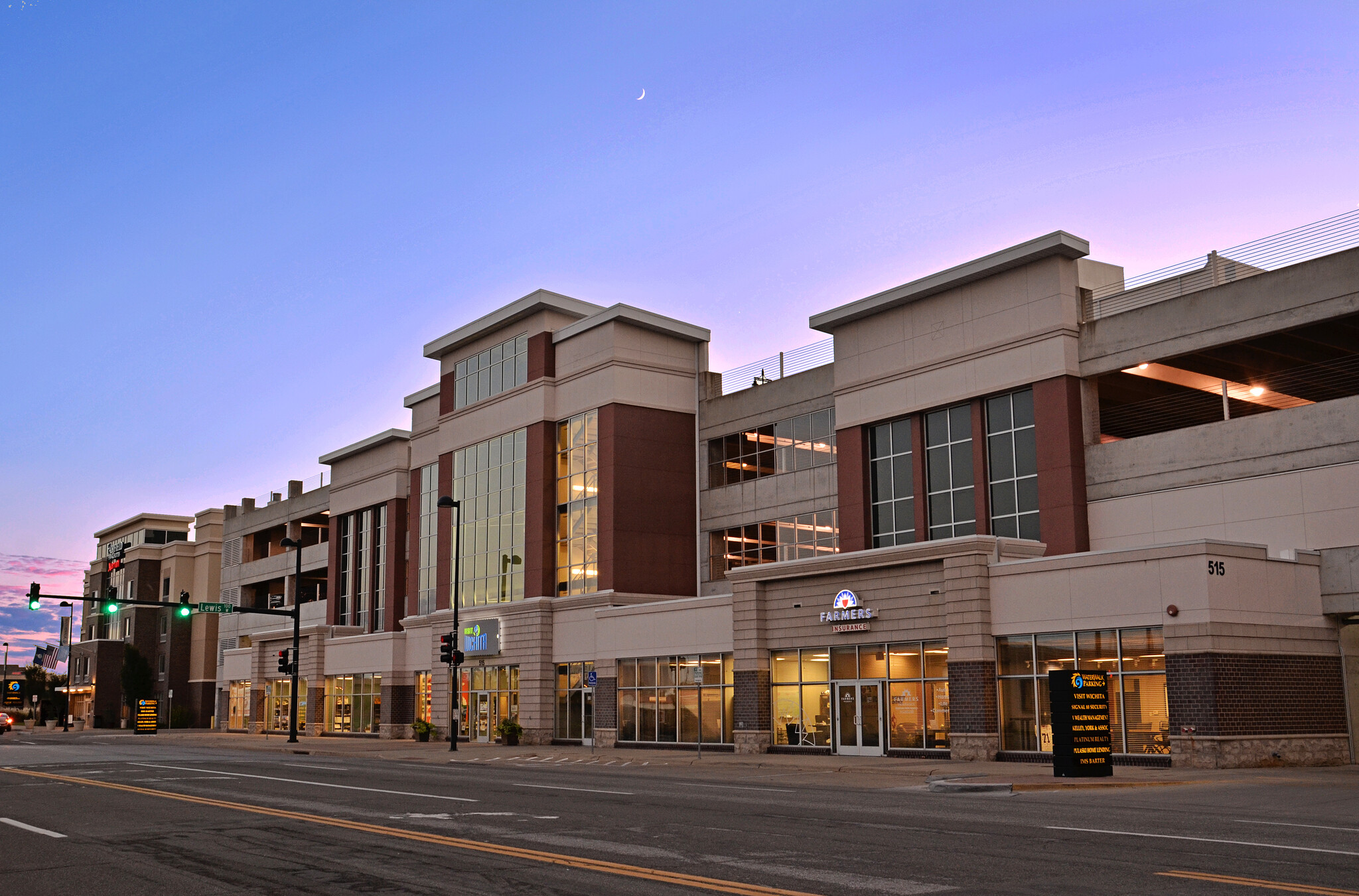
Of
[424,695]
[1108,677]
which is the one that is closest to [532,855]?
[1108,677]

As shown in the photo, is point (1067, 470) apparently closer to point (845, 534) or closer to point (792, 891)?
point (845, 534)

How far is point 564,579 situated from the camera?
172 feet

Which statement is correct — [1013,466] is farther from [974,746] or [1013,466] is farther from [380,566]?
[380,566]

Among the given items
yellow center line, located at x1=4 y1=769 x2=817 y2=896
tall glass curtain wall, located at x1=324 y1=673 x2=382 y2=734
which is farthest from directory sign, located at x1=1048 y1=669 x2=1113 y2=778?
tall glass curtain wall, located at x1=324 y1=673 x2=382 y2=734

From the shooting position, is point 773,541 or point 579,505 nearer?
point 773,541

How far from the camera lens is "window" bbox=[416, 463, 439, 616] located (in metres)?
61.5

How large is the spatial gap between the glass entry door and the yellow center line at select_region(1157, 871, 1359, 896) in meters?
26.3

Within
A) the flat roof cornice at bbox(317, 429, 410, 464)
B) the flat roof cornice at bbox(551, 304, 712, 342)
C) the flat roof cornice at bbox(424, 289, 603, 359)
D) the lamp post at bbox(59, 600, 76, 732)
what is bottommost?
the lamp post at bbox(59, 600, 76, 732)

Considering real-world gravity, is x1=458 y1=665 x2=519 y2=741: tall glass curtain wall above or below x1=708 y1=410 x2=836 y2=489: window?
below

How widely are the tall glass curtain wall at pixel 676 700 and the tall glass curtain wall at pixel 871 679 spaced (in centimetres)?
310

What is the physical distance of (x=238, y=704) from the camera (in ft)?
270

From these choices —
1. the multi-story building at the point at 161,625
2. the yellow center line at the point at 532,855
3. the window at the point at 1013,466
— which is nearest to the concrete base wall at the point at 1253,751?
the window at the point at 1013,466

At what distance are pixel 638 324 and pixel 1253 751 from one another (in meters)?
30.2

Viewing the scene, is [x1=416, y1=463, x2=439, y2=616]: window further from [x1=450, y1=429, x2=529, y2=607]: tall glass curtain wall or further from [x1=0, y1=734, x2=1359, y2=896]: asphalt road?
[x1=0, y1=734, x2=1359, y2=896]: asphalt road
